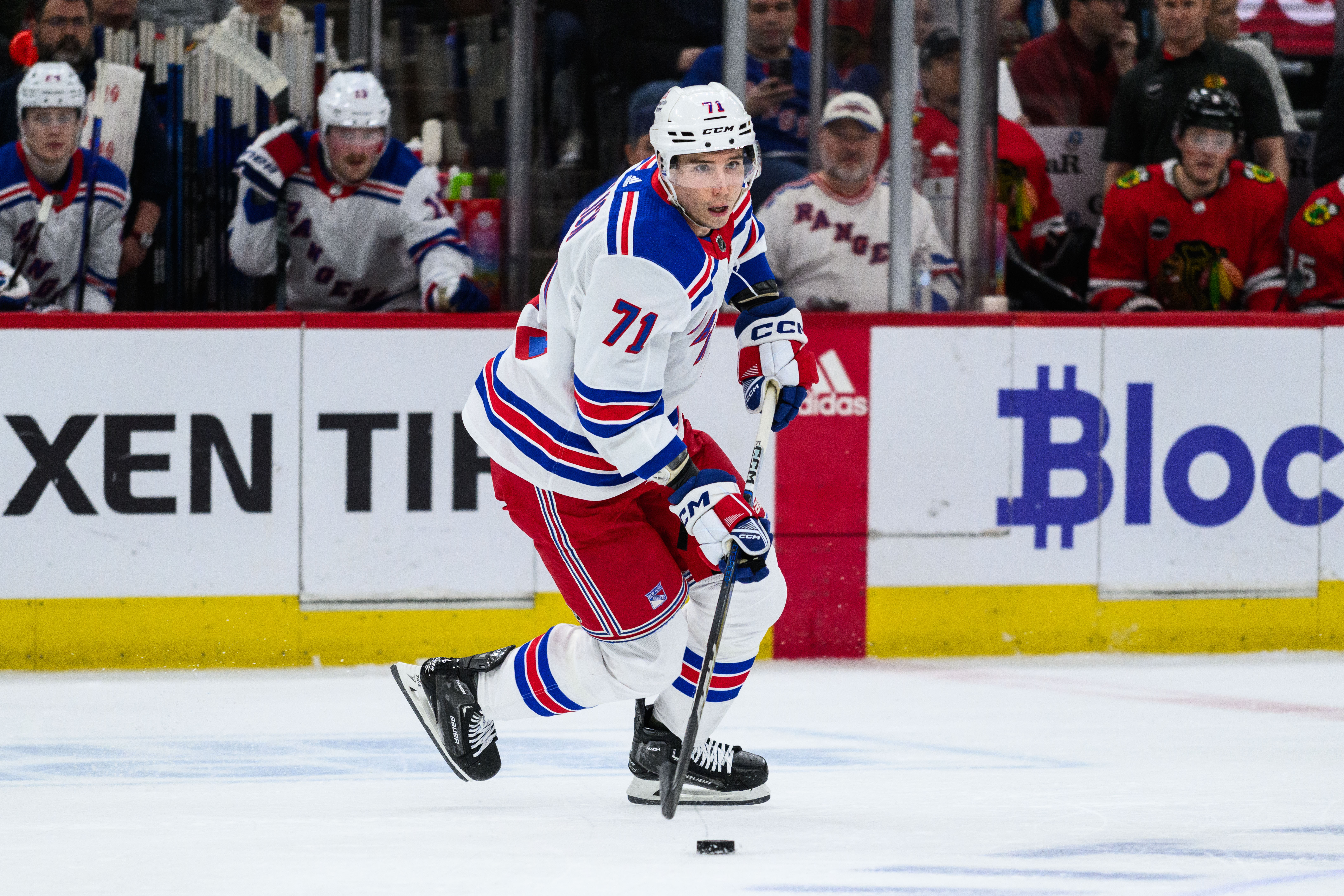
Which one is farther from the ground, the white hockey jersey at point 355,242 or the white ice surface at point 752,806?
the white hockey jersey at point 355,242

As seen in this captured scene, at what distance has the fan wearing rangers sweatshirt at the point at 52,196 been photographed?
502 cm

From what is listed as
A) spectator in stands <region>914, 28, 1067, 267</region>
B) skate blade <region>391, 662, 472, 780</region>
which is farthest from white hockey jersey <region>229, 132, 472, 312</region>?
skate blade <region>391, 662, 472, 780</region>

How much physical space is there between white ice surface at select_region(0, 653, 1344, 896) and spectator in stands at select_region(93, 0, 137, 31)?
1.88 meters

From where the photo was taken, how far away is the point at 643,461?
2918 millimetres

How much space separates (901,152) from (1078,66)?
1.12 m

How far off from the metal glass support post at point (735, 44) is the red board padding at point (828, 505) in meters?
0.75

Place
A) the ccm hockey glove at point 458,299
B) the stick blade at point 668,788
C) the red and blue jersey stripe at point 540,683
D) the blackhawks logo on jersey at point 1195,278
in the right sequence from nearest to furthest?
the stick blade at point 668,788 → the red and blue jersey stripe at point 540,683 → the ccm hockey glove at point 458,299 → the blackhawks logo on jersey at point 1195,278

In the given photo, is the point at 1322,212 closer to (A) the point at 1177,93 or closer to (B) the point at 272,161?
(A) the point at 1177,93

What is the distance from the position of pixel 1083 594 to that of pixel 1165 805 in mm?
1990

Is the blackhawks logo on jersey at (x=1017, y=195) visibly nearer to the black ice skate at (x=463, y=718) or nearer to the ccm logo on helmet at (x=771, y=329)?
the ccm logo on helmet at (x=771, y=329)

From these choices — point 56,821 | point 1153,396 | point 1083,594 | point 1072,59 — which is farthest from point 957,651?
point 56,821

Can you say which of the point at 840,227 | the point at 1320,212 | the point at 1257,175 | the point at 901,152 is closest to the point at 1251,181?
the point at 1257,175

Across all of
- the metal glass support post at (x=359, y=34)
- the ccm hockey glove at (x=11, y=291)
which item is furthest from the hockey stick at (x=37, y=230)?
the metal glass support post at (x=359, y=34)

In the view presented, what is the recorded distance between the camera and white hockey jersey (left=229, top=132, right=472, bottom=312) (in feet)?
17.0
